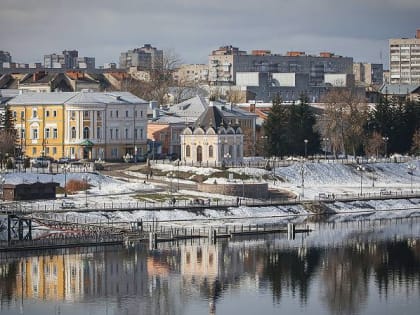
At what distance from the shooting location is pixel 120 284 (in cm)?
8069

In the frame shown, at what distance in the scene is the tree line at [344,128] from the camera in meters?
144

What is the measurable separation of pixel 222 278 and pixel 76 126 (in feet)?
179

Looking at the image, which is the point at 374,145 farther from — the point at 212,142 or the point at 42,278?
the point at 42,278

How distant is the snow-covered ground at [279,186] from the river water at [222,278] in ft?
34.7

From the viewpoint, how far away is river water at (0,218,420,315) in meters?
75.8

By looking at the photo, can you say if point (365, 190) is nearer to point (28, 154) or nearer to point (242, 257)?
point (28, 154)

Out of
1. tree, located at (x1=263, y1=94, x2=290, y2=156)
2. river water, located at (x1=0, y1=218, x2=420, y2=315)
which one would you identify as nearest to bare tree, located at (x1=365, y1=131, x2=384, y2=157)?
tree, located at (x1=263, y1=94, x2=290, y2=156)

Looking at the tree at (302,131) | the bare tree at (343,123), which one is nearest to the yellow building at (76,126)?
the tree at (302,131)

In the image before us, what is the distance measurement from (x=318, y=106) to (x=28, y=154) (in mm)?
46183

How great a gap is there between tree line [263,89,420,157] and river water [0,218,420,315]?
145ft

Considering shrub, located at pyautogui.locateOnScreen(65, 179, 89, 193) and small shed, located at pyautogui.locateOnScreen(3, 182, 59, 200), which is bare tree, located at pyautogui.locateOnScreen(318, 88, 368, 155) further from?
small shed, located at pyautogui.locateOnScreen(3, 182, 59, 200)

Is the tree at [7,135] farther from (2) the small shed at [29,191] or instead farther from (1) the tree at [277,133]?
(1) the tree at [277,133]

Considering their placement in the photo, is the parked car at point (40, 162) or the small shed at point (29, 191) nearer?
the small shed at point (29, 191)

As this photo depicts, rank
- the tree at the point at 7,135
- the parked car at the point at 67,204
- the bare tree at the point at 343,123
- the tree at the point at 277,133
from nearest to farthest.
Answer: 1. the parked car at the point at 67,204
2. the tree at the point at 7,135
3. the tree at the point at 277,133
4. the bare tree at the point at 343,123
